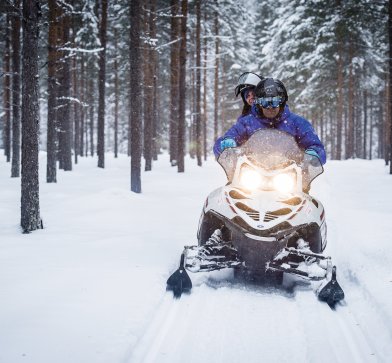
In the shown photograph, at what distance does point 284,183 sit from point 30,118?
15.2 feet

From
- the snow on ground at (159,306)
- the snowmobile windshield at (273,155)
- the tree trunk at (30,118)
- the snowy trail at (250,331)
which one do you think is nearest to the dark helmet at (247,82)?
the snowmobile windshield at (273,155)

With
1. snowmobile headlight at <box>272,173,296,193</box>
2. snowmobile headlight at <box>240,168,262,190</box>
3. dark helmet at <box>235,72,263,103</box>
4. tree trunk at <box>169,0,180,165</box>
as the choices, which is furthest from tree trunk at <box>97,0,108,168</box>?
snowmobile headlight at <box>272,173,296,193</box>

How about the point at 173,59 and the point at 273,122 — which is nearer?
the point at 273,122

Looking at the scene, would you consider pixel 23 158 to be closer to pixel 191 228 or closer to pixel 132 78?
pixel 191 228

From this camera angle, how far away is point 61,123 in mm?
17516

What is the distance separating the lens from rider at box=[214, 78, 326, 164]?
15.0ft

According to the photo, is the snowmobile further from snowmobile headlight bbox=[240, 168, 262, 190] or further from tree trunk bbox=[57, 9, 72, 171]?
tree trunk bbox=[57, 9, 72, 171]

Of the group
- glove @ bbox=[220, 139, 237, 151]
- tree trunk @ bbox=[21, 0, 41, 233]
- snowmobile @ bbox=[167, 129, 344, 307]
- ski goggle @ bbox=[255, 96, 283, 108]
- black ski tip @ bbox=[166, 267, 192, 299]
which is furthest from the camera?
tree trunk @ bbox=[21, 0, 41, 233]

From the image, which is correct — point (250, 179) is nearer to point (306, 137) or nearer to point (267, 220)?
point (267, 220)

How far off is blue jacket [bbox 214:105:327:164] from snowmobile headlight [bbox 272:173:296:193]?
2.84 feet

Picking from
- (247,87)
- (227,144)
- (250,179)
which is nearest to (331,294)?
(250,179)

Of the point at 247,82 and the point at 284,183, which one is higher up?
the point at 247,82

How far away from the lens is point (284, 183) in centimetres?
399

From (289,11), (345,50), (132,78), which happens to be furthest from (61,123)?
(289,11)
